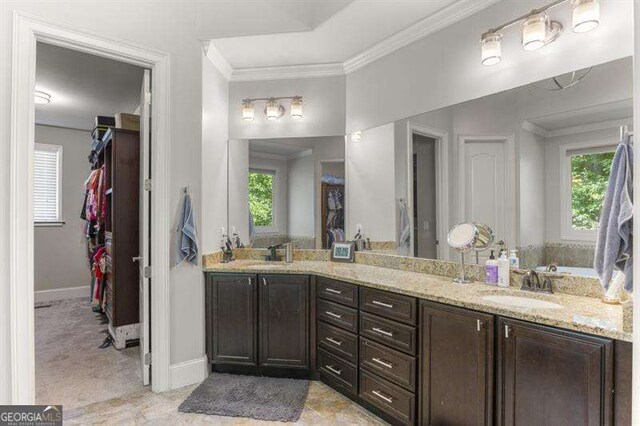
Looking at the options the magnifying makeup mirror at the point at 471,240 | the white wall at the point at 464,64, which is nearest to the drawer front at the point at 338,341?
the magnifying makeup mirror at the point at 471,240

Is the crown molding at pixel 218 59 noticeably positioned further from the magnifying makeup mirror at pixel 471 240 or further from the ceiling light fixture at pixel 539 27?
the magnifying makeup mirror at pixel 471 240

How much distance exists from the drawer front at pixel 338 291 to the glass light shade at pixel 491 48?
168 cm

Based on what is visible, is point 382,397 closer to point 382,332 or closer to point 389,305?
point 382,332

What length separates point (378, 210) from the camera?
9.84ft

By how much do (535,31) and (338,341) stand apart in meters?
2.26

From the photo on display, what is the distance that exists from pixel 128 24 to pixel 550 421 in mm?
3303

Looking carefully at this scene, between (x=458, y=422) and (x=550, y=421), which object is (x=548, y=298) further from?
(x=458, y=422)

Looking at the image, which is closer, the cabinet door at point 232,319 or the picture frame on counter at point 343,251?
the cabinet door at point 232,319

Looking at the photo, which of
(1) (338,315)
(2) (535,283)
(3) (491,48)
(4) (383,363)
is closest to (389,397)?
(4) (383,363)

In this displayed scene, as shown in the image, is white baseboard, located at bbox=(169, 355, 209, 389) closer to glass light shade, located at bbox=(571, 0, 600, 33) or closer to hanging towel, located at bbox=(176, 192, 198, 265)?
hanging towel, located at bbox=(176, 192, 198, 265)

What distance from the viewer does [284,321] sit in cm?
266

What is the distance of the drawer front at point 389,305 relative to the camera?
1.98 meters

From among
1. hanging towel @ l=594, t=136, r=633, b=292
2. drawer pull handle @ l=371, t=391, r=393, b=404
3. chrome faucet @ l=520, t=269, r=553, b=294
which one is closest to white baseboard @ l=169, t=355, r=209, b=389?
drawer pull handle @ l=371, t=391, r=393, b=404

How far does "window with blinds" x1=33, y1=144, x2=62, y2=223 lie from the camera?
5056 mm
